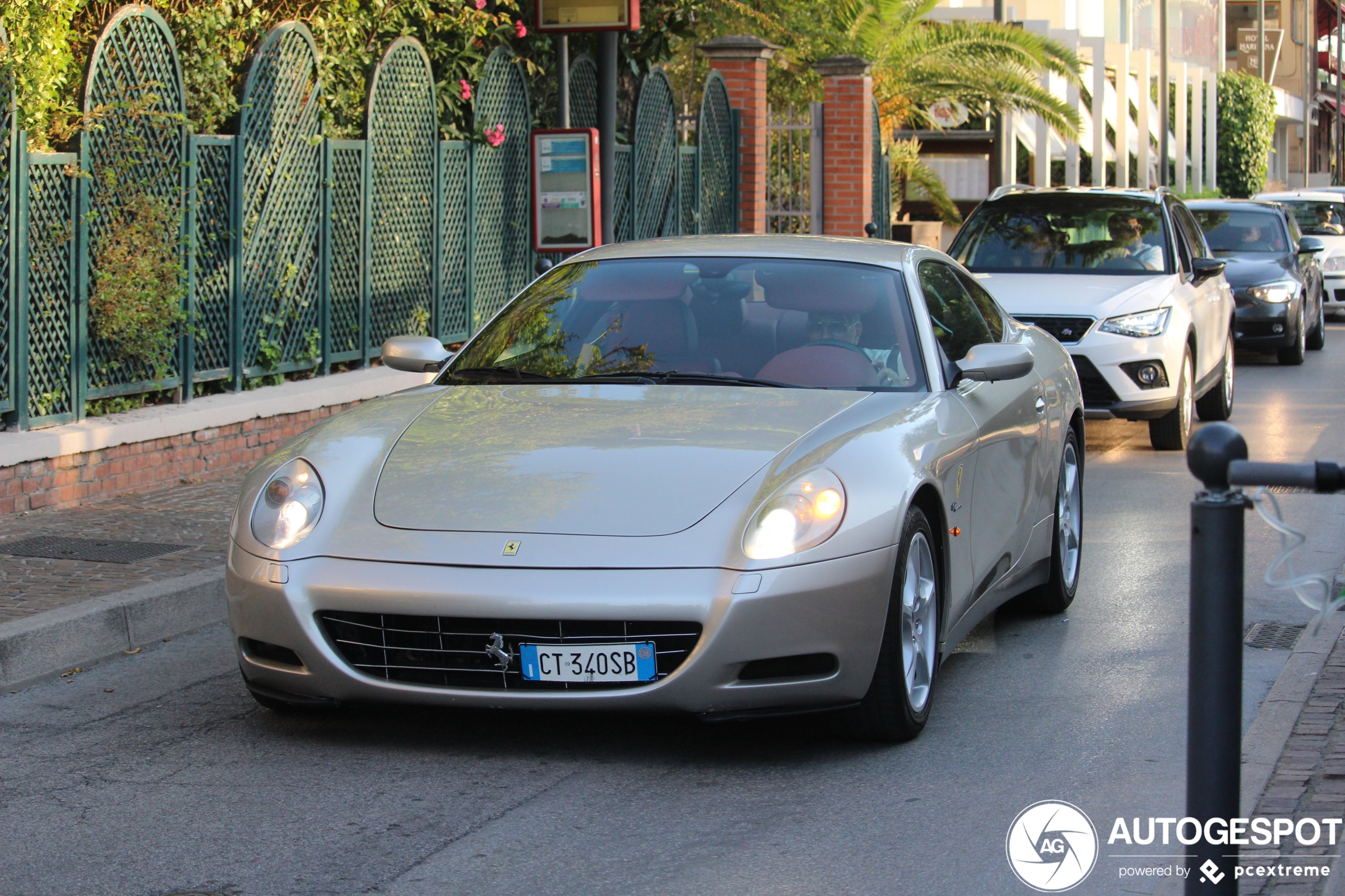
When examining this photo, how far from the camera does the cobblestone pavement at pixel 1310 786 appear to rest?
3969 mm

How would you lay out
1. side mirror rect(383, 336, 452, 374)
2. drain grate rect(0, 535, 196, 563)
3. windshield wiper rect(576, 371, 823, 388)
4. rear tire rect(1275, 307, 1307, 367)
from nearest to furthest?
windshield wiper rect(576, 371, 823, 388) < side mirror rect(383, 336, 452, 374) < drain grate rect(0, 535, 196, 563) < rear tire rect(1275, 307, 1307, 367)

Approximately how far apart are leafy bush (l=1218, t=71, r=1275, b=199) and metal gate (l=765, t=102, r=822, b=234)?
41.8 metres

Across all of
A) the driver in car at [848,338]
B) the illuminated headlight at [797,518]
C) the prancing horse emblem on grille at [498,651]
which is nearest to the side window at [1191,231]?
the driver in car at [848,338]

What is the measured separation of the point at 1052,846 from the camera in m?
4.37

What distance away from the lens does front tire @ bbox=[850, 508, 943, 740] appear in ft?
16.5

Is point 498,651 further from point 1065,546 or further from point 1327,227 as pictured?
point 1327,227

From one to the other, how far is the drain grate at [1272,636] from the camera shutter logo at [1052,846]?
2260 millimetres

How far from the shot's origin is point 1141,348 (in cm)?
1153

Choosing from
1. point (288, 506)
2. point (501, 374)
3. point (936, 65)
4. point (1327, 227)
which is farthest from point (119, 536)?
point (936, 65)

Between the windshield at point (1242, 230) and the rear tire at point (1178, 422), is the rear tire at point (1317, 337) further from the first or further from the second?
the rear tire at point (1178, 422)

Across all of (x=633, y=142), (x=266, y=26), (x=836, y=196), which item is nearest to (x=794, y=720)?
(x=266, y=26)

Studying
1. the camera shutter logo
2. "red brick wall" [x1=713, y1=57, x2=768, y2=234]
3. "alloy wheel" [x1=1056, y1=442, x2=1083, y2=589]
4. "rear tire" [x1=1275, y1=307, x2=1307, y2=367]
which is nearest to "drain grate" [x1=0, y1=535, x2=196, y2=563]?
"alloy wheel" [x1=1056, y1=442, x2=1083, y2=589]

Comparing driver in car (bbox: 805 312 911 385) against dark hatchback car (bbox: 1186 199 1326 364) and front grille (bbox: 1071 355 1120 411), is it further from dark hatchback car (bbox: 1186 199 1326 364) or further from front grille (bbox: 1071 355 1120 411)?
dark hatchback car (bbox: 1186 199 1326 364)

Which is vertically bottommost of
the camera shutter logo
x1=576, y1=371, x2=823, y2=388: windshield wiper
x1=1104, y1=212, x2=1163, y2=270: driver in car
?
the camera shutter logo
